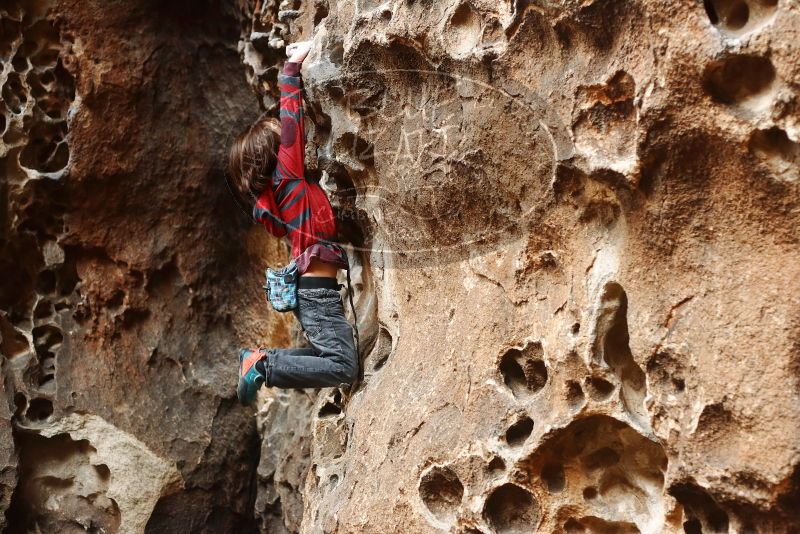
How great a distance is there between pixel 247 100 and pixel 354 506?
177 centimetres

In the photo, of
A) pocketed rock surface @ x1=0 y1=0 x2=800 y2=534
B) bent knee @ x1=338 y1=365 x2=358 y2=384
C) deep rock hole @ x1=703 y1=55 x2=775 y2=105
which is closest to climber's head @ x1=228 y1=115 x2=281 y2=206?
pocketed rock surface @ x1=0 y1=0 x2=800 y2=534

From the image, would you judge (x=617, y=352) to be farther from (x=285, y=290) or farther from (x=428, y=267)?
(x=285, y=290)

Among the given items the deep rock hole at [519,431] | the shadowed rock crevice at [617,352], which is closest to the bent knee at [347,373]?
the deep rock hole at [519,431]

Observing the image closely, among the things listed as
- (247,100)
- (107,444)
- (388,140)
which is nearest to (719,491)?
(388,140)

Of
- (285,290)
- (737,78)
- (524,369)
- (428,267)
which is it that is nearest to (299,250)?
(285,290)

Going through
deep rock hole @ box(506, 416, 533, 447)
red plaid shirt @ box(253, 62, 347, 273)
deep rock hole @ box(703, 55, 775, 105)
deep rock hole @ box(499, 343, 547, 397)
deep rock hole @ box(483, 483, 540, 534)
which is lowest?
deep rock hole @ box(483, 483, 540, 534)

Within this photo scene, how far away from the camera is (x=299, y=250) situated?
8.61 ft

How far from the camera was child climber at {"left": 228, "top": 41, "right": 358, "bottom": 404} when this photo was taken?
257cm

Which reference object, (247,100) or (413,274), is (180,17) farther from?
(413,274)

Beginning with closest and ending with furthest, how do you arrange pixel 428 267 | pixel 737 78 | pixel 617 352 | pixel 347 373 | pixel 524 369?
pixel 737 78, pixel 617 352, pixel 524 369, pixel 428 267, pixel 347 373

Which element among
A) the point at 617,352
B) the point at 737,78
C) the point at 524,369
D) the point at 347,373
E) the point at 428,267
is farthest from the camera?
the point at 347,373

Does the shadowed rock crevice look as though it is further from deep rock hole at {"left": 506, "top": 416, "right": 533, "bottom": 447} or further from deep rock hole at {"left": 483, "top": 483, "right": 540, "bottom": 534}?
deep rock hole at {"left": 483, "top": 483, "right": 540, "bottom": 534}

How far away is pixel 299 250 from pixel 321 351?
28 centimetres

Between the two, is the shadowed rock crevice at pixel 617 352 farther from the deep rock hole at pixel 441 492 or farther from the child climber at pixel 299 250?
the child climber at pixel 299 250
